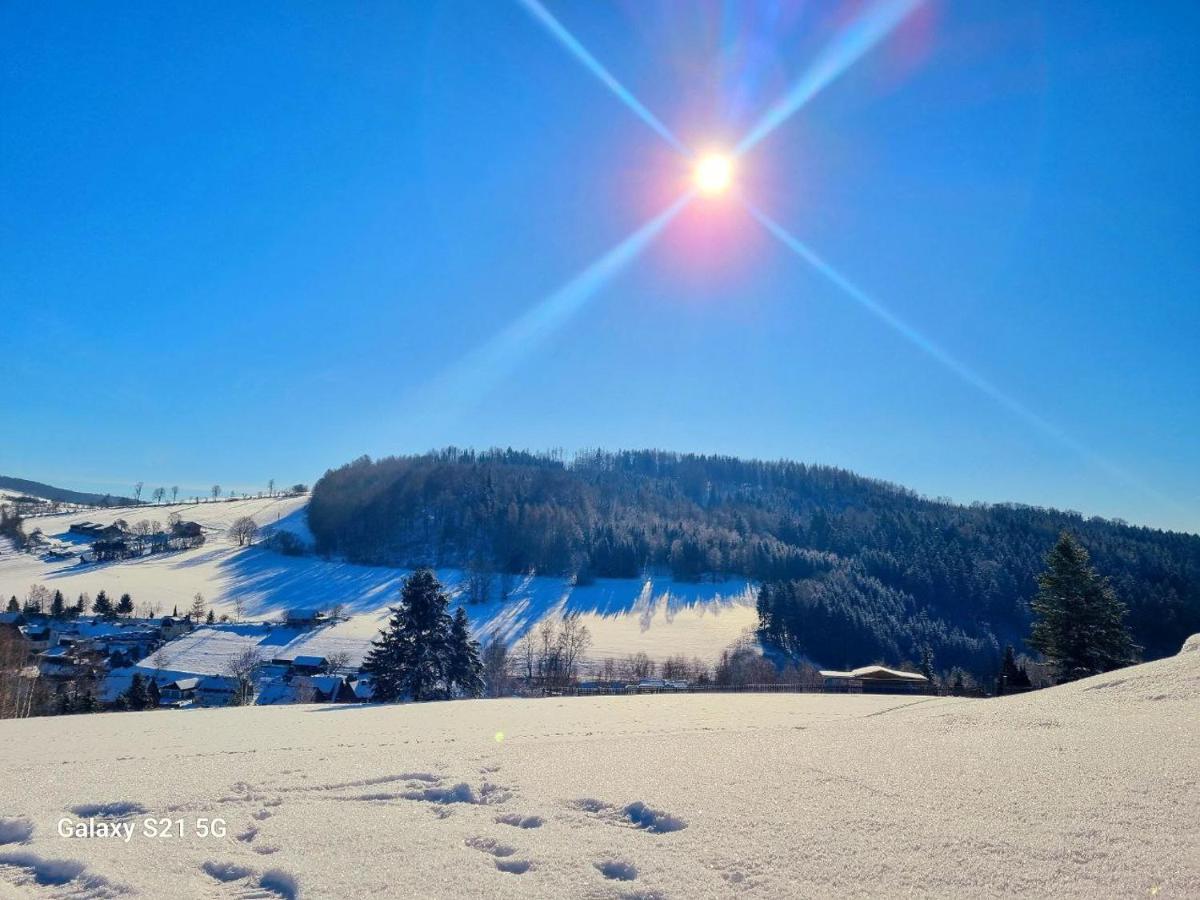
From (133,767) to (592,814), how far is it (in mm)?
7284

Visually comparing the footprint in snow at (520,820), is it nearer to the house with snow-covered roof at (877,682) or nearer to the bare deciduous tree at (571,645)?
the house with snow-covered roof at (877,682)

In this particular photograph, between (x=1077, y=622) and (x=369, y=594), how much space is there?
308ft

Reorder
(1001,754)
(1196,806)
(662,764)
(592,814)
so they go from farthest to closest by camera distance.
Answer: (662,764) < (1001,754) < (592,814) < (1196,806)

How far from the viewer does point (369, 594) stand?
3866 inches

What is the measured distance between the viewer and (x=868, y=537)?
425ft

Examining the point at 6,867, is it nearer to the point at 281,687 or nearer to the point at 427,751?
the point at 427,751

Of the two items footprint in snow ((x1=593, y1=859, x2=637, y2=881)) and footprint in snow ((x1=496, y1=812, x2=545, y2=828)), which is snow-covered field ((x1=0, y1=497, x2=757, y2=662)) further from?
footprint in snow ((x1=593, y1=859, x2=637, y2=881))

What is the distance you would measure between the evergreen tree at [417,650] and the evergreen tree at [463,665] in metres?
0.45

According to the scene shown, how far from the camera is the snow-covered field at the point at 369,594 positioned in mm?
78750

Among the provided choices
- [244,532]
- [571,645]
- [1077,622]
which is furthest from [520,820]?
[244,532]

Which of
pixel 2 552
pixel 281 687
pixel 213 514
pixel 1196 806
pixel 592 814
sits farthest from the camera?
pixel 213 514

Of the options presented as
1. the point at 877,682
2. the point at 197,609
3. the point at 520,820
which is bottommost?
the point at 877,682

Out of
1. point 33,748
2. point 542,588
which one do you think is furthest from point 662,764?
point 542,588

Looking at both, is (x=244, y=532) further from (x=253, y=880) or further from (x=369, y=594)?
(x=253, y=880)
